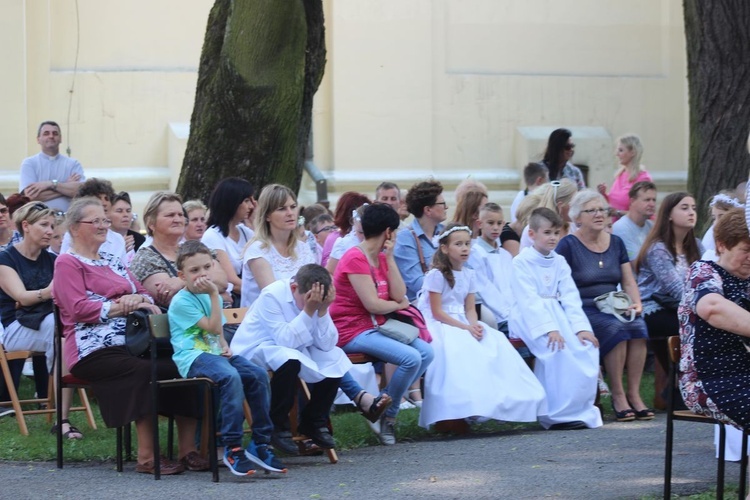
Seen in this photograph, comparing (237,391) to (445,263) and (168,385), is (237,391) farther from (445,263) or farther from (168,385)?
(445,263)

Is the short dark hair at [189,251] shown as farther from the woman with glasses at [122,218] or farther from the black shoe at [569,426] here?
the black shoe at [569,426]

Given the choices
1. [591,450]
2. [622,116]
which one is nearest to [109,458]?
[591,450]

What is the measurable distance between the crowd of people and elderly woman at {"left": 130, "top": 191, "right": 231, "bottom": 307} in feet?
0.04

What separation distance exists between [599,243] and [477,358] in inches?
63.5

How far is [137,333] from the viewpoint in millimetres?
8148

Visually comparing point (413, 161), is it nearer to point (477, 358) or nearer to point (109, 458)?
point (477, 358)

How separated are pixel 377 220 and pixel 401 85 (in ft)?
24.0

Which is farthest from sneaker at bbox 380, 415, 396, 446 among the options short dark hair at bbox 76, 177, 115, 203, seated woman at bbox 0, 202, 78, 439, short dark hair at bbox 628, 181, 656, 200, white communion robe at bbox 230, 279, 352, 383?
short dark hair at bbox 628, 181, 656, 200

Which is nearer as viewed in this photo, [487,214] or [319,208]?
[487,214]

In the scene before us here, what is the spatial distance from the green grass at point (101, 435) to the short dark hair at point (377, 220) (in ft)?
4.47

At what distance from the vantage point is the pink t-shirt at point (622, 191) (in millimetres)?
14188

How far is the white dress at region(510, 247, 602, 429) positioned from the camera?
10.1m

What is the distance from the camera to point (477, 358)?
9.95m

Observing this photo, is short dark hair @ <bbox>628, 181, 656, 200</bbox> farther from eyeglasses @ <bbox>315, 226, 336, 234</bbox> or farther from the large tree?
the large tree
